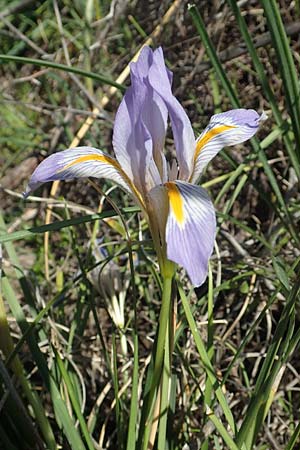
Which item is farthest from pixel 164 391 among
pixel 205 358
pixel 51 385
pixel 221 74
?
Answer: pixel 221 74

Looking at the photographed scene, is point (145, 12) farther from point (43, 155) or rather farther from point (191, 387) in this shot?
point (191, 387)

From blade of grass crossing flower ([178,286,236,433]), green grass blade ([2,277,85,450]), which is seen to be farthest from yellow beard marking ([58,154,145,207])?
green grass blade ([2,277,85,450])

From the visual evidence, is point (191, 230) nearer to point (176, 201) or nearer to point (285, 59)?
point (176, 201)

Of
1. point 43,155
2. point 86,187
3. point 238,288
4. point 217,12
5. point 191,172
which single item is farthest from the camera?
point 43,155

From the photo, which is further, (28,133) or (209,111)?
(28,133)

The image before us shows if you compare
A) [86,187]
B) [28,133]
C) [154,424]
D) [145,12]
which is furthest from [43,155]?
[154,424]

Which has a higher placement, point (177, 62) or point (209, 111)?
point (177, 62)

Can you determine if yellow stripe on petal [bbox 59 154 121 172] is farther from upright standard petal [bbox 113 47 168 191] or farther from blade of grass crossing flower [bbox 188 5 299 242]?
blade of grass crossing flower [bbox 188 5 299 242]
